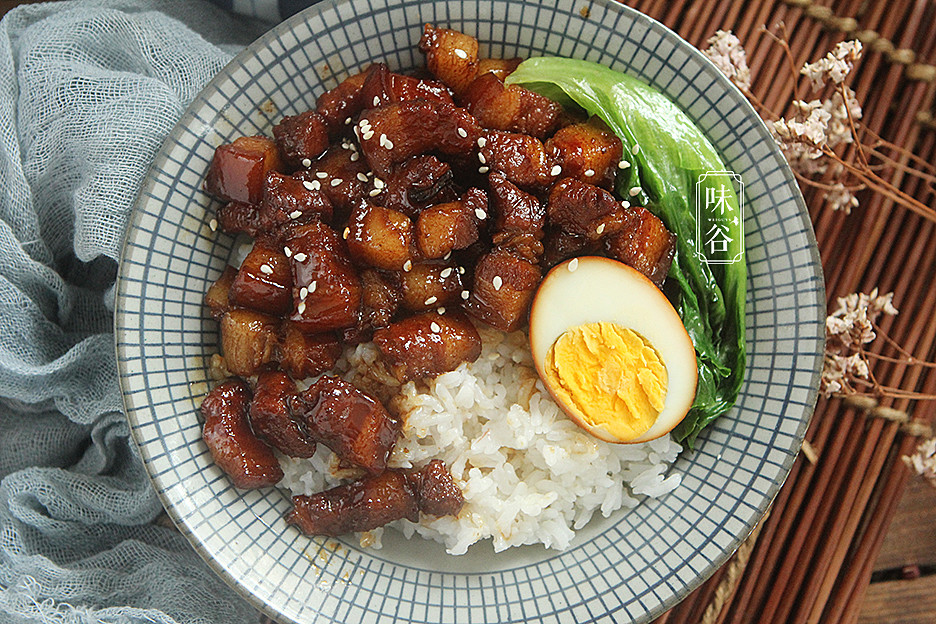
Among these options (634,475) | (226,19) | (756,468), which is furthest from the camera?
(226,19)

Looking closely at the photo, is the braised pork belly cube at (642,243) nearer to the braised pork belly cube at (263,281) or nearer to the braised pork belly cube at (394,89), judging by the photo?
the braised pork belly cube at (394,89)

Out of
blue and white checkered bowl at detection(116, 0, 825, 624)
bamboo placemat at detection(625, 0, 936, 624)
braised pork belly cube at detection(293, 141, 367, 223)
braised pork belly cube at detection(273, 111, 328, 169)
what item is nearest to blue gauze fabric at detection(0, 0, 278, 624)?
blue and white checkered bowl at detection(116, 0, 825, 624)

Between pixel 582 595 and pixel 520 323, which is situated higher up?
pixel 520 323

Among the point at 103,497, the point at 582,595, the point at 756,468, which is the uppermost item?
the point at 756,468

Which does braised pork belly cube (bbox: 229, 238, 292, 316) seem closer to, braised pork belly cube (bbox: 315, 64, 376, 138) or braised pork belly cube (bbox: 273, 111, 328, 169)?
braised pork belly cube (bbox: 273, 111, 328, 169)

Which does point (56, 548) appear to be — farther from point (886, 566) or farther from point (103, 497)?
point (886, 566)

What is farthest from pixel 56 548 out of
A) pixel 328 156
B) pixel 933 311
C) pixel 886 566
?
pixel 933 311

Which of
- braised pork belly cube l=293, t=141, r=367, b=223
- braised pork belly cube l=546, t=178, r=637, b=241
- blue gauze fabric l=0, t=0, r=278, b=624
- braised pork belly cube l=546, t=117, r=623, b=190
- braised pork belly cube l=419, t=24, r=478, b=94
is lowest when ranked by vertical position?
blue gauze fabric l=0, t=0, r=278, b=624
